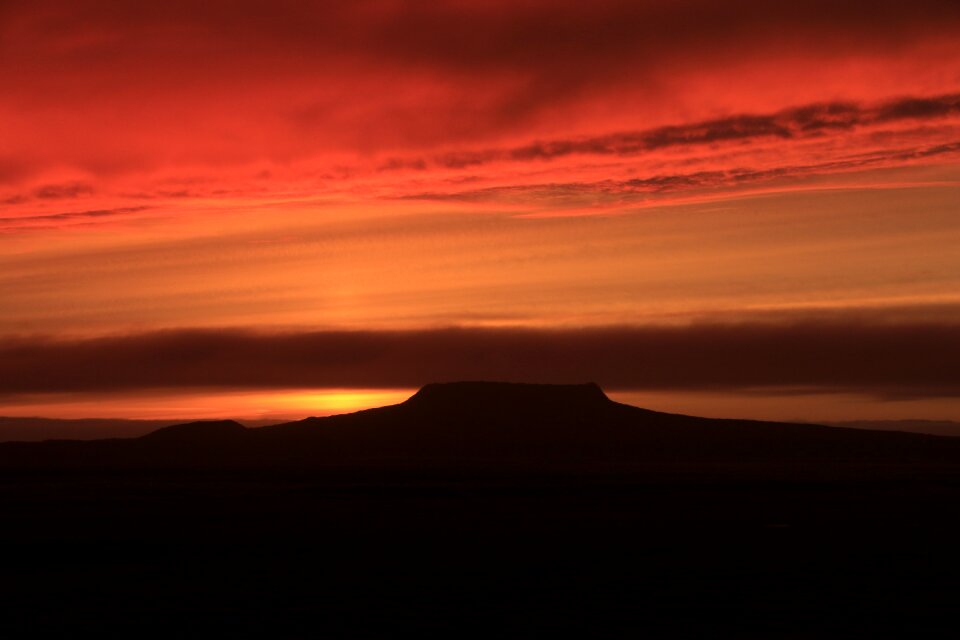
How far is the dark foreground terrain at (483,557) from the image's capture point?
24094 mm

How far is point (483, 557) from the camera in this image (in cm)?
3500

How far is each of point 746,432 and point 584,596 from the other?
160 metres

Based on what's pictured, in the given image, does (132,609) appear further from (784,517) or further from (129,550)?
(784,517)

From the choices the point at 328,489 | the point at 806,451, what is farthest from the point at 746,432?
the point at 328,489

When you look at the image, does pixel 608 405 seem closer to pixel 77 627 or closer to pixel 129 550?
pixel 129 550

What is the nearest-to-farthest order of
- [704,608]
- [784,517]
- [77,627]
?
[77,627]
[704,608]
[784,517]

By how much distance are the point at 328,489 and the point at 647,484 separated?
814 inches

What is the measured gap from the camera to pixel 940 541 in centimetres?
3894

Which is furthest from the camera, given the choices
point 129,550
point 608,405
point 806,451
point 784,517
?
point 608,405

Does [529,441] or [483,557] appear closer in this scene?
[483,557]

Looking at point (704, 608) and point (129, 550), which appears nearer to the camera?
point (704, 608)

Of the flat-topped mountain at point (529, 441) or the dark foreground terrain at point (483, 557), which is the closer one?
the dark foreground terrain at point (483, 557)

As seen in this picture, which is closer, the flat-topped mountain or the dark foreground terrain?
the dark foreground terrain

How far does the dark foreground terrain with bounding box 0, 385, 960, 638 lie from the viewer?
24094 millimetres
